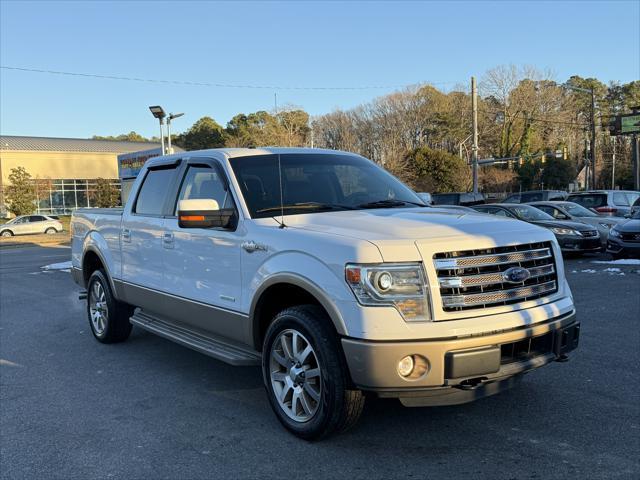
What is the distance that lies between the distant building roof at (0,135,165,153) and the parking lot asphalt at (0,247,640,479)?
5657 centimetres

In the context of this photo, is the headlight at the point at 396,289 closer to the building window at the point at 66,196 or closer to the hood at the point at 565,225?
the hood at the point at 565,225

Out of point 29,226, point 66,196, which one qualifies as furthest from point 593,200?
point 66,196

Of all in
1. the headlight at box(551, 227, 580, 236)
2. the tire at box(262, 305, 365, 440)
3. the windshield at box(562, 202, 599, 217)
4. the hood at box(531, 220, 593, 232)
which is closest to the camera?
the tire at box(262, 305, 365, 440)

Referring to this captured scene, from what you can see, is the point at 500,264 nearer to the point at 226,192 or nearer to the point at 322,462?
the point at 322,462

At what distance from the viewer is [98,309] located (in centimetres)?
671

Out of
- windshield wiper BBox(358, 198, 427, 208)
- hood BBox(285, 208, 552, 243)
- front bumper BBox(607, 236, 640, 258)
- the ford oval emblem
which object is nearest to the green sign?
front bumper BBox(607, 236, 640, 258)

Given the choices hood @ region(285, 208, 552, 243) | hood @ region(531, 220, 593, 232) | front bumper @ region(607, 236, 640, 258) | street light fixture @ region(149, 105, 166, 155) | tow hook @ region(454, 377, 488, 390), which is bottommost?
front bumper @ region(607, 236, 640, 258)

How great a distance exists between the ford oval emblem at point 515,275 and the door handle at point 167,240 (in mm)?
2892

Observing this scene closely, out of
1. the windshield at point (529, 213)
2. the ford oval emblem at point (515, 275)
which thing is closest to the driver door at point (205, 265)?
the ford oval emblem at point (515, 275)

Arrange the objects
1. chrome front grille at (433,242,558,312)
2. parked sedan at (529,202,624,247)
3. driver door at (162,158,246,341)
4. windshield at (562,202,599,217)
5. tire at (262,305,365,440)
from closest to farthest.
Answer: chrome front grille at (433,242,558,312) → tire at (262,305,365,440) → driver door at (162,158,246,341) → parked sedan at (529,202,624,247) → windshield at (562,202,599,217)

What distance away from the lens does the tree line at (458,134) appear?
172 feet

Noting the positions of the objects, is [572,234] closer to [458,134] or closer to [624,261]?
[624,261]

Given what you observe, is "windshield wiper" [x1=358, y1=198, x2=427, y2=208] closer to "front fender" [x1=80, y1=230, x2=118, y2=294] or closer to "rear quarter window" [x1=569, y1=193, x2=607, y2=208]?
"front fender" [x1=80, y1=230, x2=118, y2=294]

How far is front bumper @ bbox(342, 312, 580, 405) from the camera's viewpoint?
10.9ft
